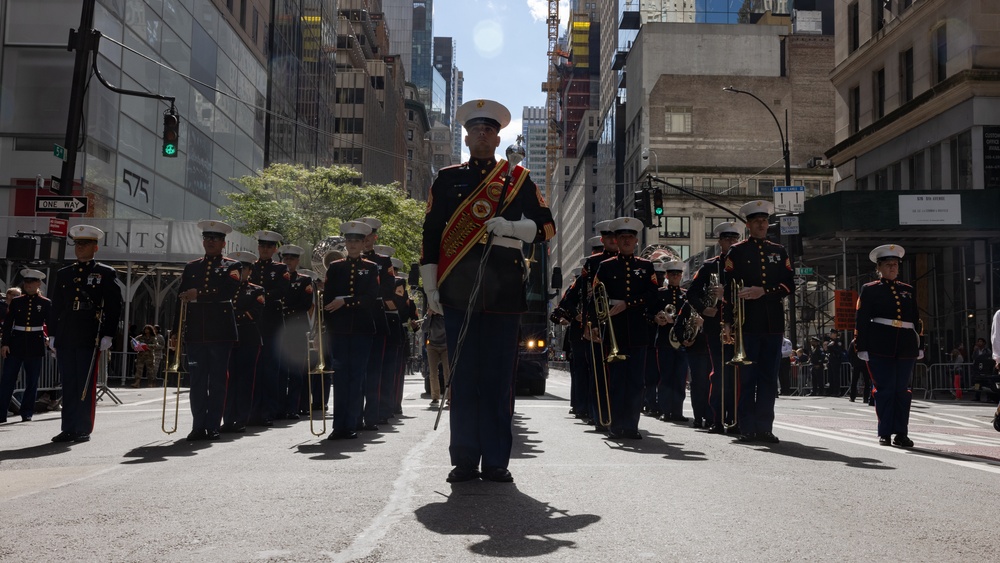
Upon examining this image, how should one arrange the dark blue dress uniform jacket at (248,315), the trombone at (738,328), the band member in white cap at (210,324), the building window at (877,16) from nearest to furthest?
1. the trombone at (738,328)
2. the band member in white cap at (210,324)
3. the dark blue dress uniform jacket at (248,315)
4. the building window at (877,16)

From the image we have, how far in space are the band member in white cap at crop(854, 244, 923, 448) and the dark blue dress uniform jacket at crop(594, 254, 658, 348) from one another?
2.06 metres

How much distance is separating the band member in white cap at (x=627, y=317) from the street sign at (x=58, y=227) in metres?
11.0

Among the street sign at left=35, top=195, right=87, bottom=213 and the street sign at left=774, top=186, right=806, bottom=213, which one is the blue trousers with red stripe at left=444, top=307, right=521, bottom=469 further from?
the street sign at left=774, top=186, right=806, bottom=213

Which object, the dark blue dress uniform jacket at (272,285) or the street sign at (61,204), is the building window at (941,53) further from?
the dark blue dress uniform jacket at (272,285)

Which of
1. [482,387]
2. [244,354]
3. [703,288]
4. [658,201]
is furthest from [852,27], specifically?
[482,387]

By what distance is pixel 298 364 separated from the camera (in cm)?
1361

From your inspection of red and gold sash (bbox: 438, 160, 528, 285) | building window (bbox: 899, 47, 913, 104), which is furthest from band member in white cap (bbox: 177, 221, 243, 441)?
building window (bbox: 899, 47, 913, 104)

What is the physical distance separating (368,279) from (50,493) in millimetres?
4930

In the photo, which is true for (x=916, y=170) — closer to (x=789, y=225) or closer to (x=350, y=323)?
(x=789, y=225)

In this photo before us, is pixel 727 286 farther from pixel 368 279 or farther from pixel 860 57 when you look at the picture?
pixel 860 57

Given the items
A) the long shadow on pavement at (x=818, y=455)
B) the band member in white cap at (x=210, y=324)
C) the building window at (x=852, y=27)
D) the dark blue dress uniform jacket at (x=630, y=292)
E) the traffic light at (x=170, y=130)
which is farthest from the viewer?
the building window at (x=852, y=27)

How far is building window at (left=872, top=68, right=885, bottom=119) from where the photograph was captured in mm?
40250

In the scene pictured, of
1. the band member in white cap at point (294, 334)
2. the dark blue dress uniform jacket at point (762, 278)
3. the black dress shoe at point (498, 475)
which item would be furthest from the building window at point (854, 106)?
the black dress shoe at point (498, 475)

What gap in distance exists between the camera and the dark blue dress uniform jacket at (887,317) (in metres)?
10.3
